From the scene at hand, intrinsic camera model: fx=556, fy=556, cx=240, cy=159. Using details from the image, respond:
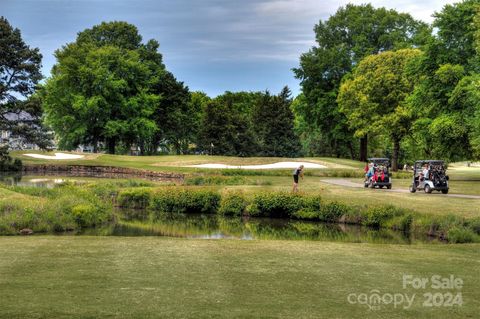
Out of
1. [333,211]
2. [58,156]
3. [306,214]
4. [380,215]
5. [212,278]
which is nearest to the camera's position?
[212,278]

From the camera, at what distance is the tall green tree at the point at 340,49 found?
69250 mm

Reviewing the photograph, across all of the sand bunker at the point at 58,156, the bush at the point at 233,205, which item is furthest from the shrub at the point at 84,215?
the sand bunker at the point at 58,156

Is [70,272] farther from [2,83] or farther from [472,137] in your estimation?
[2,83]

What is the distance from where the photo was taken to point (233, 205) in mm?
31156

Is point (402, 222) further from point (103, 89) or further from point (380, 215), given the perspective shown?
point (103, 89)

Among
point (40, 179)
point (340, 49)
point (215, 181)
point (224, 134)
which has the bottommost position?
point (40, 179)

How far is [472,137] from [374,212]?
52.5 ft

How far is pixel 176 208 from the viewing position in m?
32.6

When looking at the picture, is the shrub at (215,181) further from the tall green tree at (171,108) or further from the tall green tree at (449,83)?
the tall green tree at (171,108)

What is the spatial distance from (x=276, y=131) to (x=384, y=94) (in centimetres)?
3092

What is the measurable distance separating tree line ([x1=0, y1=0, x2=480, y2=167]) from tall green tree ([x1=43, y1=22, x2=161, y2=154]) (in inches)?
6.7

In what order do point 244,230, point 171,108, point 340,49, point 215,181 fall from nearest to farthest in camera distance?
point 244,230
point 215,181
point 340,49
point 171,108

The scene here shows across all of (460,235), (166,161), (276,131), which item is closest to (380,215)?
(460,235)

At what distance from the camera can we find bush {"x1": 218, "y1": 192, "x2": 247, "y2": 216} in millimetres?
30984
